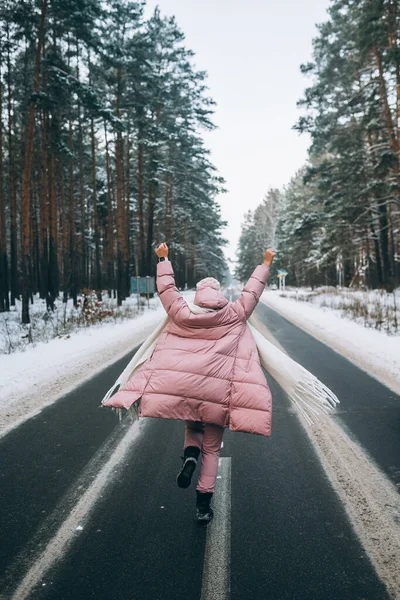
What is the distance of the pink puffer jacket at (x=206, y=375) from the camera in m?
3.19

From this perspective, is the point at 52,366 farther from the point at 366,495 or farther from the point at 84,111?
the point at 84,111

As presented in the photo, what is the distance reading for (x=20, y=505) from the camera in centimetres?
339

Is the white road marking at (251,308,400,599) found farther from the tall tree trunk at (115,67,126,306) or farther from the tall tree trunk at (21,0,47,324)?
the tall tree trunk at (115,67,126,306)

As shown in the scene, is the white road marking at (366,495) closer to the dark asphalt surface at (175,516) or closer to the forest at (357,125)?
the dark asphalt surface at (175,516)

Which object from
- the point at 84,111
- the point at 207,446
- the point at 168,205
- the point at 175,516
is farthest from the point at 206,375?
the point at 168,205

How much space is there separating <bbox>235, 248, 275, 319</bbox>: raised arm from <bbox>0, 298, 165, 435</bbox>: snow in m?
3.52

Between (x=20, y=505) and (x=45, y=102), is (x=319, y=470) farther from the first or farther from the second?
(x=45, y=102)

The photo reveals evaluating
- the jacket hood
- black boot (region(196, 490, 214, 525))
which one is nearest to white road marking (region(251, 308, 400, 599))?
black boot (region(196, 490, 214, 525))

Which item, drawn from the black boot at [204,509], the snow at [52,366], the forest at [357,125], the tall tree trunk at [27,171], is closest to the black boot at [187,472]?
the black boot at [204,509]

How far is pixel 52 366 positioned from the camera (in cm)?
890

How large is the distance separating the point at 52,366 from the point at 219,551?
689 cm

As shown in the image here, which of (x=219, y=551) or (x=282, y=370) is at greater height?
(x=282, y=370)

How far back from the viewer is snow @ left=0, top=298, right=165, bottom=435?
247 inches

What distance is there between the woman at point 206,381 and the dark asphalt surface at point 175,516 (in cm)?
41
